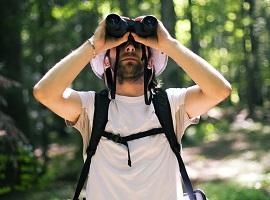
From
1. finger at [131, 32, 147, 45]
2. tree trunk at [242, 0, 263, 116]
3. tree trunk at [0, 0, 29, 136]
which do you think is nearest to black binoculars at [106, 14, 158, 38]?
finger at [131, 32, 147, 45]

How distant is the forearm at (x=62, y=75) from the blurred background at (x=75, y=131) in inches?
178

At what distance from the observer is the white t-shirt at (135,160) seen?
2.27m

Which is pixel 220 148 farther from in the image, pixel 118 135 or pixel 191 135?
pixel 118 135

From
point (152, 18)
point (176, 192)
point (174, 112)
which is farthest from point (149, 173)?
point (152, 18)

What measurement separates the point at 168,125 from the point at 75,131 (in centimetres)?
1352

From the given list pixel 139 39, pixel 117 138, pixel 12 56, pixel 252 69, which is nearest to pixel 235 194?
pixel 117 138

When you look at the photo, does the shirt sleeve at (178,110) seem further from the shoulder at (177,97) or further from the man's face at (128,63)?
the man's face at (128,63)

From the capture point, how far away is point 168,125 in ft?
7.70

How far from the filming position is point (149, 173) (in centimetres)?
228

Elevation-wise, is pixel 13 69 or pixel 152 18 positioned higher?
pixel 152 18

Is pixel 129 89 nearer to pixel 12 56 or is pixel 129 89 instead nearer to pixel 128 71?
pixel 128 71

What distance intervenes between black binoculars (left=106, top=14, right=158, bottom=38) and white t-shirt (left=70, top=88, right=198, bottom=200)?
348 millimetres

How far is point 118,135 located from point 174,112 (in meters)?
0.31

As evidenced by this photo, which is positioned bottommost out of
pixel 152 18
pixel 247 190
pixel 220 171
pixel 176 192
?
pixel 220 171
